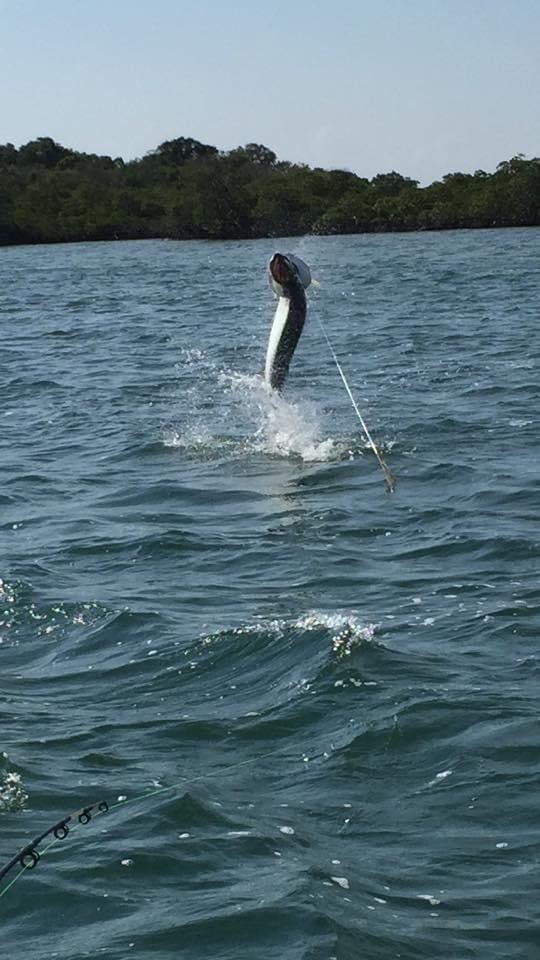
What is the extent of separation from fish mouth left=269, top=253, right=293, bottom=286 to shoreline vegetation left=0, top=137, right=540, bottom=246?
216 feet

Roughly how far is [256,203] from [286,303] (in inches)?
2905

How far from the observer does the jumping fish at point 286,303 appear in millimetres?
14273

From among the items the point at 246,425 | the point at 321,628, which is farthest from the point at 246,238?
the point at 321,628

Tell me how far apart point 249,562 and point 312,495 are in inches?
93.9

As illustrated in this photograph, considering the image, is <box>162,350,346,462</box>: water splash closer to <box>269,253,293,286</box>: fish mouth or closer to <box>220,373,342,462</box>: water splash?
<box>220,373,342,462</box>: water splash

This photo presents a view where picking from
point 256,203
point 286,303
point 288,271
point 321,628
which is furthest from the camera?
point 256,203

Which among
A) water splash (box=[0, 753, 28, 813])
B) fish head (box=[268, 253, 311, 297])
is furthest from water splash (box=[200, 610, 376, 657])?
fish head (box=[268, 253, 311, 297])

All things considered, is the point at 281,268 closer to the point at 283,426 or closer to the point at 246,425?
the point at 283,426

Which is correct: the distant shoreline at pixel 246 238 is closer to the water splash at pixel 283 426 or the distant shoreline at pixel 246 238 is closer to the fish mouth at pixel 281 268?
the water splash at pixel 283 426

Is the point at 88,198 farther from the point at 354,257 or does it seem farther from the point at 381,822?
the point at 381,822

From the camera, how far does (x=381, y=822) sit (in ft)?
25.2

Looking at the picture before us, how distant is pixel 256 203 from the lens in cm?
8712

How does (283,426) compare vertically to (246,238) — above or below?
above

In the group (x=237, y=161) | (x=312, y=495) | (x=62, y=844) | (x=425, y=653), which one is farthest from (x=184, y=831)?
(x=237, y=161)
